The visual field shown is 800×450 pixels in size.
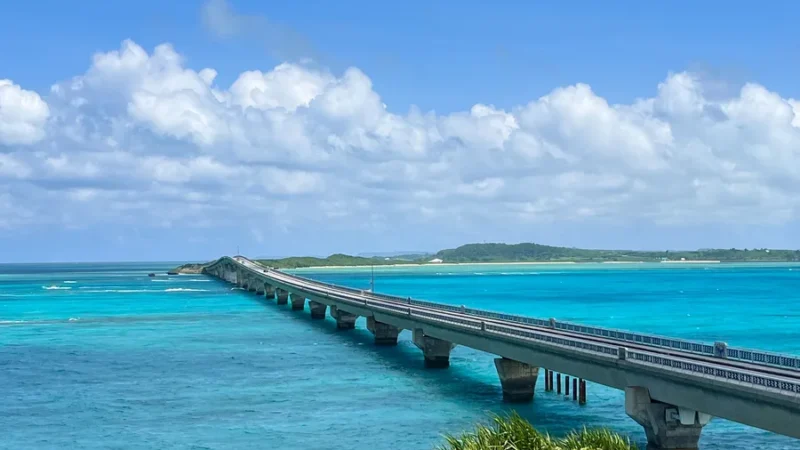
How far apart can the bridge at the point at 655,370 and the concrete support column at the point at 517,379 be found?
0.23 ft

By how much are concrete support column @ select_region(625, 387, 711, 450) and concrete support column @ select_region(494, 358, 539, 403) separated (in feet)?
52.8

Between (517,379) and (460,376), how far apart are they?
1298 cm

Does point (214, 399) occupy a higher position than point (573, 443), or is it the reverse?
point (573, 443)

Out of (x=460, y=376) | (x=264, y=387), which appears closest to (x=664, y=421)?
(x=460, y=376)

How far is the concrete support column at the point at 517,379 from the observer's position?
197 feet

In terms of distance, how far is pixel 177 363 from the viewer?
8288 cm

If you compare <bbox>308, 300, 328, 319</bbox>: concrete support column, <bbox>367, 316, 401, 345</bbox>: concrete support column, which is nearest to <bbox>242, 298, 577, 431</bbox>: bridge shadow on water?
<bbox>367, 316, 401, 345</bbox>: concrete support column

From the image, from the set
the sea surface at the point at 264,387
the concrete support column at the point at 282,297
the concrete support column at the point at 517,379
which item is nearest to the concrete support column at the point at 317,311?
the sea surface at the point at 264,387

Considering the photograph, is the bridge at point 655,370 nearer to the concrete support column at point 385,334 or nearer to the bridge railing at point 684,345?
the bridge railing at point 684,345

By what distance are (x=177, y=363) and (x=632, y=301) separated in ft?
387

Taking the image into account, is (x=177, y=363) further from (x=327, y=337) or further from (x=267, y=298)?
(x=267, y=298)

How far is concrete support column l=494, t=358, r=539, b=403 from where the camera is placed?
6006cm

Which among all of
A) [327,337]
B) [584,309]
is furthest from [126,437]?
[584,309]

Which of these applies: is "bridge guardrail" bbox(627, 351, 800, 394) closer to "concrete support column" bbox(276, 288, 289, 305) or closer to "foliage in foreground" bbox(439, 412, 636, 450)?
"foliage in foreground" bbox(439, 412, 636, 450)
